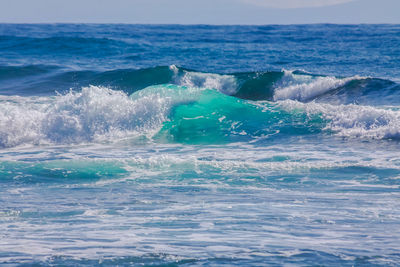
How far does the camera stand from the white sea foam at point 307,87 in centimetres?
1634

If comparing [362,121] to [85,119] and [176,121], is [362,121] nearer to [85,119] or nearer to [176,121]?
[176,121]

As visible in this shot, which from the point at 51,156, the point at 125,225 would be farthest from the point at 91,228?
the point at 51,156

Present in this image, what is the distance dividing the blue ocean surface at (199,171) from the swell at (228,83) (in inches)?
2.3

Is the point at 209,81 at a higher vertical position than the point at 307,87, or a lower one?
higher

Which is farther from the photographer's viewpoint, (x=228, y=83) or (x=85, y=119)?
(x=228, y=83)

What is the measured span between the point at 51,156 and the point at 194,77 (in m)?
9.74

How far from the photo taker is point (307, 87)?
54.4ft

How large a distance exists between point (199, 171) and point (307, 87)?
9322 mm

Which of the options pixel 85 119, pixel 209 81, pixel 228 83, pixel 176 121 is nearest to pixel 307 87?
pixel 228 83

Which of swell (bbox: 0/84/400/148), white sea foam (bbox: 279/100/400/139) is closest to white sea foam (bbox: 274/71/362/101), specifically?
swell (bbox: 0/84/400/148)

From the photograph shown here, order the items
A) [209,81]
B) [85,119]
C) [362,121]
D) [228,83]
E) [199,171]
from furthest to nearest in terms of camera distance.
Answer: [209,81]
[228,83]
[85,119]
[362,121]
[199,171]

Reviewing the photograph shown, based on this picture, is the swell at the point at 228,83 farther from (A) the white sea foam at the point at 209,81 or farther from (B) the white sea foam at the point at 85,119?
(B) the white sea foam at the point at 85,119

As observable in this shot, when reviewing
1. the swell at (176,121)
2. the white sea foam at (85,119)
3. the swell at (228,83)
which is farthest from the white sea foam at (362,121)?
the white sea foam at (85,119)

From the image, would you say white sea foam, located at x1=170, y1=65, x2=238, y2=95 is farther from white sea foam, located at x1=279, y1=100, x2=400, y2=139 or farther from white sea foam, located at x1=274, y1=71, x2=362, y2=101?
white sea foam, located at x1=279, y1=100, x2=400, y2=139
